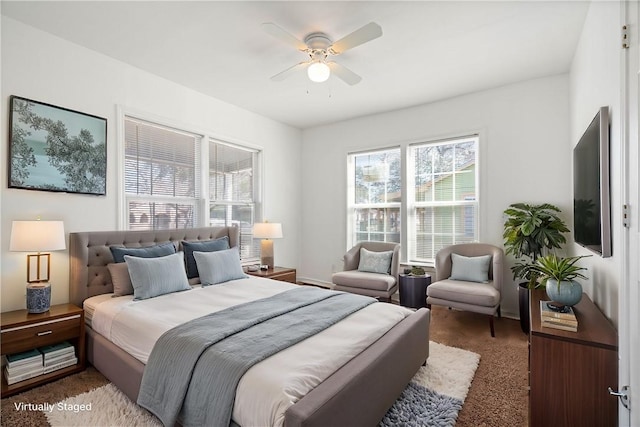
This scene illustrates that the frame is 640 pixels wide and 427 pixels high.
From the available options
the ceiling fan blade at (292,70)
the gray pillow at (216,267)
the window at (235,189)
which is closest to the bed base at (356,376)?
the gray pillow at (216,267)

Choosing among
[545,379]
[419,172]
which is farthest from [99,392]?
[419,172]

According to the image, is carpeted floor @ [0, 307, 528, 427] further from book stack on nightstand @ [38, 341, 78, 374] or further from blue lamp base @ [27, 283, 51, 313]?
blue lamp base @ [27, 283, 51, 313]

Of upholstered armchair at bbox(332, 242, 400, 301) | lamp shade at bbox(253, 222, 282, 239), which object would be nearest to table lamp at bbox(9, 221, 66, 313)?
lamp shade at bbox(253, 222, 282, 239)

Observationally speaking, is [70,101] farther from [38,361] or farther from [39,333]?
[38,361]

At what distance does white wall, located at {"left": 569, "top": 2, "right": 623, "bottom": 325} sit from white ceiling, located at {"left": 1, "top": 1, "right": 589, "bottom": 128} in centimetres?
33

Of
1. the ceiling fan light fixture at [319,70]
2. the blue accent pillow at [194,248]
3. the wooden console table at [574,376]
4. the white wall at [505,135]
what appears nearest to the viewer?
the wooden console table at [574,376]

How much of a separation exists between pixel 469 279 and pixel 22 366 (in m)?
4.21

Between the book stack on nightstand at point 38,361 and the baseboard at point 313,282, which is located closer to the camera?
the book stack on nightstand at point 38,361

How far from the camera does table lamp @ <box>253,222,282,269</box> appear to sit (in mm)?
4383

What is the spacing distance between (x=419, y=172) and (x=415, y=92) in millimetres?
1163

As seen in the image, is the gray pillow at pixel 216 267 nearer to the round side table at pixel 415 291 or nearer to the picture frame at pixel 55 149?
the picture frame at pixel 55 149

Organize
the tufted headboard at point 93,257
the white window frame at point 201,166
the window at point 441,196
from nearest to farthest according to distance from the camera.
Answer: the tufted headboard at point 93,257, the white window frame at point 201,166, the window at point 441,196

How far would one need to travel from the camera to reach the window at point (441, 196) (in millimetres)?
4227

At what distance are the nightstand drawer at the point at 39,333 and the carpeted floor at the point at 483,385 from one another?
318 millimetres
